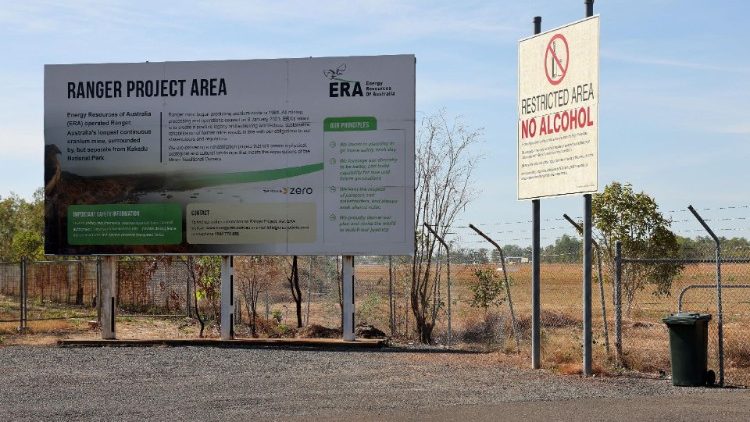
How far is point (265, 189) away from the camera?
20.6 meters

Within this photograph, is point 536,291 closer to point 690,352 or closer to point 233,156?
point 690,352

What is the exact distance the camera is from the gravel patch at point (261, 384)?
12.3 m

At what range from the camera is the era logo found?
2038 centimetres

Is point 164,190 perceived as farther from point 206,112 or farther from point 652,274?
point 652,274

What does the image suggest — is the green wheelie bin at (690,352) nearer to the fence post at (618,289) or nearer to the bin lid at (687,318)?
the bin lid at (687,318)

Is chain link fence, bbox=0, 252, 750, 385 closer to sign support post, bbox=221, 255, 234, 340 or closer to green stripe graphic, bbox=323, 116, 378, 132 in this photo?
sign support post, bbox=221, 255, 234, 340

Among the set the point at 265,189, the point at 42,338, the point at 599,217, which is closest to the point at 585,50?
the point at 265,189

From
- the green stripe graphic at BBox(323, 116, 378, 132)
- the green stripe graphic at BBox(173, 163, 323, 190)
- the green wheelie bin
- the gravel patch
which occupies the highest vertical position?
the green stripe graphic at BBox(323, 116, 378, 132)

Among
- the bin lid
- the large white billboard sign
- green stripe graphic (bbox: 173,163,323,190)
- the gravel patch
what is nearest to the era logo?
the large white billboard sign

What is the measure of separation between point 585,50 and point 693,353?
4.59m

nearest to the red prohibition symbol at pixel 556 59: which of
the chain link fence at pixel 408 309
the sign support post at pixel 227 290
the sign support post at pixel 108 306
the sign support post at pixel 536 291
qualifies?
the sign support post at pixel 536 291

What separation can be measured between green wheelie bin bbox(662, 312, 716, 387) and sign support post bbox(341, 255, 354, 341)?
7.68 metres

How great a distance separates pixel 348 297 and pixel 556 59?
7.05 meters

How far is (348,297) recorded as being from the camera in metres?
20.7
